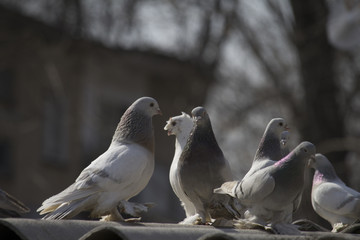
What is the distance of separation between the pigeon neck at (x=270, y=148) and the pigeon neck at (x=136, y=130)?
0.56m

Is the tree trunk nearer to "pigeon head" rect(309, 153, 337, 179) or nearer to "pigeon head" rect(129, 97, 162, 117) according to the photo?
"pigeon head" rect(309, 153, 337, 179)

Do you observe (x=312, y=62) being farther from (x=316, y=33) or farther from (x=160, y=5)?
(x=160, y=5)

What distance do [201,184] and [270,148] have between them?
435 mm

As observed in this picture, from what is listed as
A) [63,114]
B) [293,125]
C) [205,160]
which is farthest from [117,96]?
[205,160]

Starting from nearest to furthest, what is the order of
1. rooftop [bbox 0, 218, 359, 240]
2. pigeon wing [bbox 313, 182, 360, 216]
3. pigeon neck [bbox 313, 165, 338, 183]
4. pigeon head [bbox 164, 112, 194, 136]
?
1. rooftop [bbox 0, 218, 359, 240]
2. pigeon wing [bbox 313, 182, 360, 216]
3. pigeon head [bbox 164, 112, 194, 136]
4. pigeon neck [bbox 313, 165, 338, 183]

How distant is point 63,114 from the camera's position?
16672mm

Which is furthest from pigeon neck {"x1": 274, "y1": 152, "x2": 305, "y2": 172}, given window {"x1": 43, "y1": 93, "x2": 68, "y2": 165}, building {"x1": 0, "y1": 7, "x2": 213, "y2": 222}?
window {"x1": 43, "y1": 93, "x2": 68, "y2": 165}

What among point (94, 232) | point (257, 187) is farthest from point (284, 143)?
point (94, 232)

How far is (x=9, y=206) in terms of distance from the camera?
3875 millimetres

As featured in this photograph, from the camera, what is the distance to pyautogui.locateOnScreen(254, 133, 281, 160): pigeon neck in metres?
4.39

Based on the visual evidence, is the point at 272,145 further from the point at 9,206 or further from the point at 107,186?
the point at 9,206

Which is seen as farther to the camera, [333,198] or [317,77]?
[317,77]

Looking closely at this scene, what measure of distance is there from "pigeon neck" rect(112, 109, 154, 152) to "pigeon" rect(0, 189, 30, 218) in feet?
2.39

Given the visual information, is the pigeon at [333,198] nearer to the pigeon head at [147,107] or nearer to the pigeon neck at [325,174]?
the pigeon neck at [325,174]
